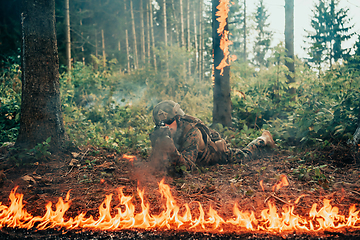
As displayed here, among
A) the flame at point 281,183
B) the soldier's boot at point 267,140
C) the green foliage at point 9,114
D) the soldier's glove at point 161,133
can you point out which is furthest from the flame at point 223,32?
the green foliage at point 9,114

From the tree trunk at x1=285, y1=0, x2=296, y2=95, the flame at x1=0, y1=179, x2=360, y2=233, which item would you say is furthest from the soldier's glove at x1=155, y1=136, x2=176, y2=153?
the tree trunk at x1=285, y1=0, x2=296, y2=95

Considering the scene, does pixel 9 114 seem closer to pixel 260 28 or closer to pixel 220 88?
pixel 220 88

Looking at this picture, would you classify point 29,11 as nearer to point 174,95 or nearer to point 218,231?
point 218,231

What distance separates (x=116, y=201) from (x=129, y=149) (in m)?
2.55

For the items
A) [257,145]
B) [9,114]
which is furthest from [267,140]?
[9,114]

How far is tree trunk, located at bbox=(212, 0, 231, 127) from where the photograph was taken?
6.57 metres

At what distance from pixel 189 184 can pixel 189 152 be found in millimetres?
587

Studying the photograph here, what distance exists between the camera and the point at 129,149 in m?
5.80

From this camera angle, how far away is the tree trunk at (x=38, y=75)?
15.3ft

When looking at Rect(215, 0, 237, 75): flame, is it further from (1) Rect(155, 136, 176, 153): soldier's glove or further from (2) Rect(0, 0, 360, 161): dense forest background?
(1) Rect(155, 136, 176, 153): soldier's glove

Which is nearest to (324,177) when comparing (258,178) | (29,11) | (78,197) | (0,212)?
(258,178)

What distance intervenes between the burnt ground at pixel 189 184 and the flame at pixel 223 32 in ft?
9.09

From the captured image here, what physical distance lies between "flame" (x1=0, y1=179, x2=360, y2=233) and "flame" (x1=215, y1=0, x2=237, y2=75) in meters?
4.46

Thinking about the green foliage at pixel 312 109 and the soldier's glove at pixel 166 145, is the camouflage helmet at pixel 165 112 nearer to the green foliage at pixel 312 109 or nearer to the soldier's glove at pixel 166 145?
the soldier's glove at pixel 166 145
